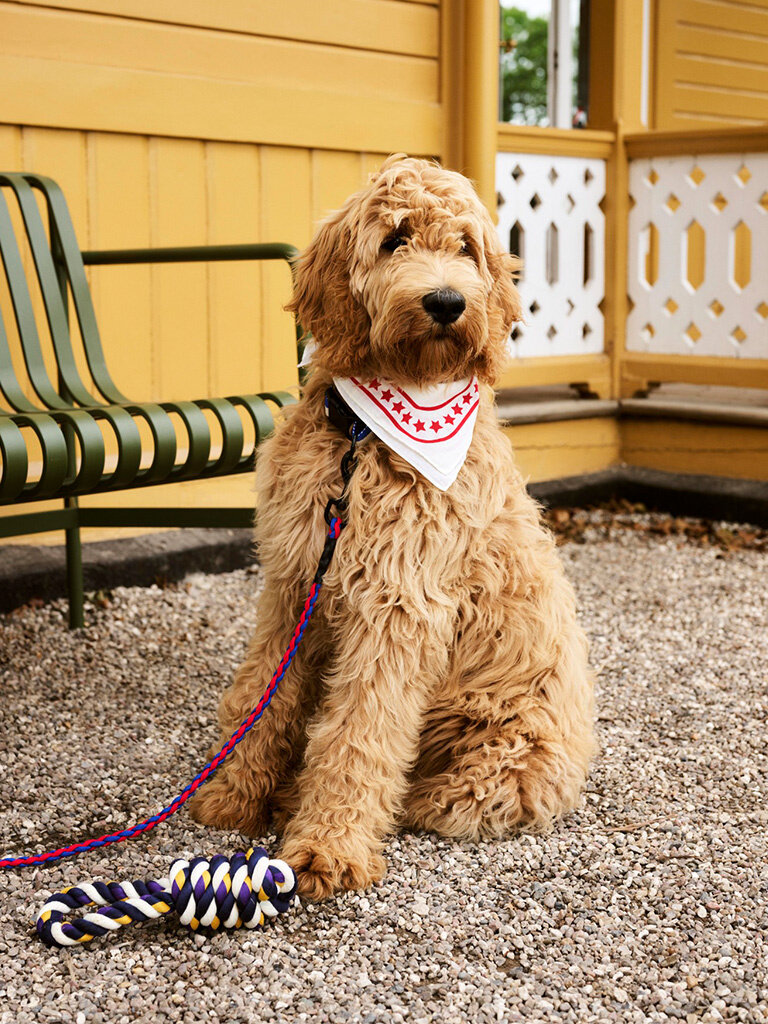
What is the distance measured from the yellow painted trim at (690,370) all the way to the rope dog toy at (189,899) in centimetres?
468

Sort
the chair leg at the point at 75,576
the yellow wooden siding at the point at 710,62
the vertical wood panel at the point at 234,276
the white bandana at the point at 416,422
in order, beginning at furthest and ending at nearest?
the yellow wooden siding at the point at 710,62 → the vertical wood panel at the point at 234,276 → the chair leg at the point at 75,576 → the white bandana at the point at 416,422

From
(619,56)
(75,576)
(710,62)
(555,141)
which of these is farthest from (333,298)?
(710,62)

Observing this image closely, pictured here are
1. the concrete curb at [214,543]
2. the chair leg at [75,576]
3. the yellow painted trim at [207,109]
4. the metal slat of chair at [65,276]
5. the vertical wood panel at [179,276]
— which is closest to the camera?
the metal slat of chair at [65,276]

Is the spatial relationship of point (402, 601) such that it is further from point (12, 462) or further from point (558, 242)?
point (558, 242)

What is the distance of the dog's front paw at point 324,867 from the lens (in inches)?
90.0

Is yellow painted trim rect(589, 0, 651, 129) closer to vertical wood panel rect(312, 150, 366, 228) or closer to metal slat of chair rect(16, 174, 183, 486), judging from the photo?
vertical wood panel rect(312, 150, 366, 228)

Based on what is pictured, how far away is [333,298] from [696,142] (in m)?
4.48

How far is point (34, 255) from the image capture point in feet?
12.2

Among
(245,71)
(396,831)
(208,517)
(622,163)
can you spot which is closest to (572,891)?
(396,831)

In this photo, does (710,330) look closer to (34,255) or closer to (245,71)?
(245,71)

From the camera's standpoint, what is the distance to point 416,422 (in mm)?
2389

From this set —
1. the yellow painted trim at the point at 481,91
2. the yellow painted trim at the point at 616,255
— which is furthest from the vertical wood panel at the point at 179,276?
the yellow painted trim at the point at 616,255

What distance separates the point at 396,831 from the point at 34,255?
86.0 inches

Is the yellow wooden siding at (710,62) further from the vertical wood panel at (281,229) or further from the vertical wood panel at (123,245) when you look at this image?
the vertical wood panel at (123,245)
